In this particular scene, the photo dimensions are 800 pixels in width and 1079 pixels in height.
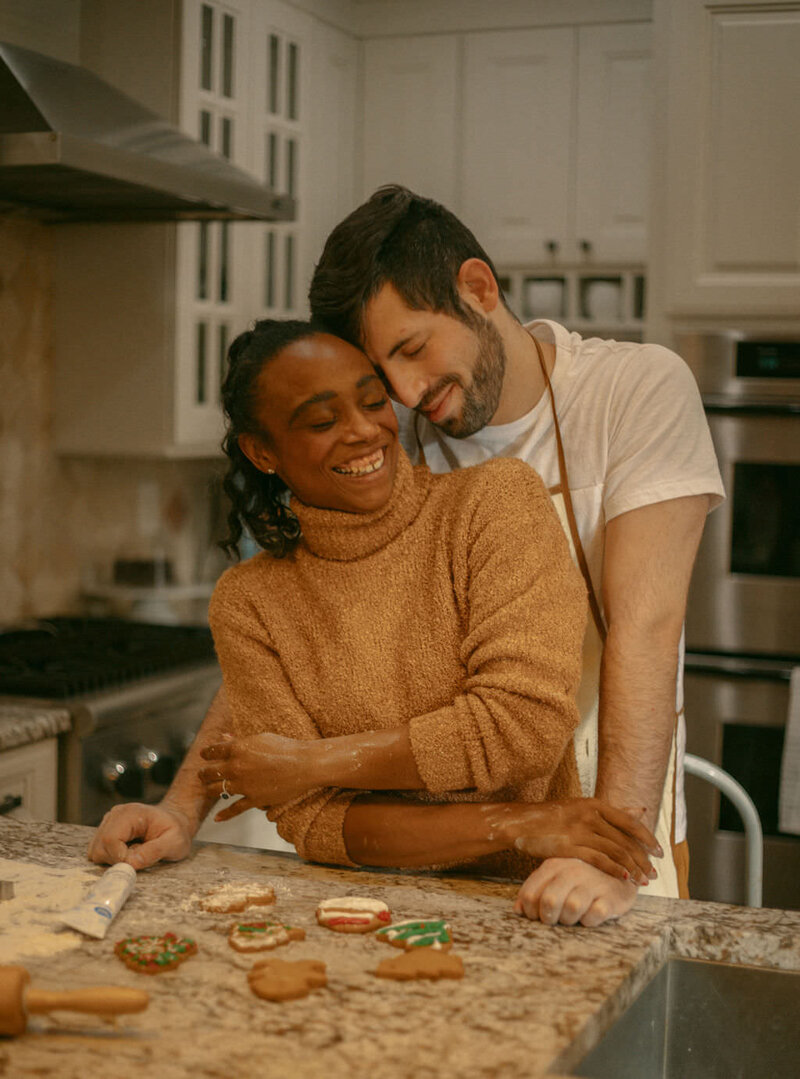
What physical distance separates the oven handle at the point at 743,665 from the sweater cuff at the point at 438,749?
70.2 inches

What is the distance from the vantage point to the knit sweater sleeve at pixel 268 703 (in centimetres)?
131

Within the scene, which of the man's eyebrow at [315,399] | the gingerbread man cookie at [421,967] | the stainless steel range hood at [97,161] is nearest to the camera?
the gingerbread man cookie at [421,967]

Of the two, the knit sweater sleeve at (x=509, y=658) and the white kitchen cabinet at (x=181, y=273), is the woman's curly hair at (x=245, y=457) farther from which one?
the white kitchen cabinet at (x=181, y=273)

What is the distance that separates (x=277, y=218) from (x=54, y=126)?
29.2 inches

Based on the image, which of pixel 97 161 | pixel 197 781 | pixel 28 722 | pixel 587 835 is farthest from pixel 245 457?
pixel 97 161

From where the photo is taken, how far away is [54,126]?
2.37 m

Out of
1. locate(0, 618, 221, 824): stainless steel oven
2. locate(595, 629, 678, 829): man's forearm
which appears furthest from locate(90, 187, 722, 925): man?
locate(0, 618, 221, 824): stainless steel oven

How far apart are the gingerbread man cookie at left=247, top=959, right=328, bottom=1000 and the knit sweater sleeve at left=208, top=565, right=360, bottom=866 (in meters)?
0.29

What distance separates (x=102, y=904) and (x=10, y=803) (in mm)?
1248

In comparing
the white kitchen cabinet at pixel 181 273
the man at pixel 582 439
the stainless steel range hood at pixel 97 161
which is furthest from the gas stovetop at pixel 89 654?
the man at pixel 582 439

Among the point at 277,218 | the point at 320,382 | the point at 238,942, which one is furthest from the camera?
the point at 277,218

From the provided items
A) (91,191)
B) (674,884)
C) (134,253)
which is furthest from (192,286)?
(674,884)

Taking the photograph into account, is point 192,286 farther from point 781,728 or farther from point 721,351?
point 781,728

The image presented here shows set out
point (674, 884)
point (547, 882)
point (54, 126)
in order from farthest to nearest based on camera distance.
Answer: point (54, 126), point (674, 884), point (547, 882)
